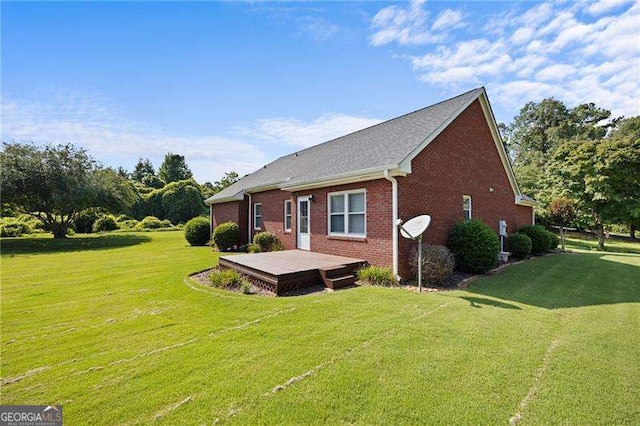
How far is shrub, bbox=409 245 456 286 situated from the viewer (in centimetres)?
768

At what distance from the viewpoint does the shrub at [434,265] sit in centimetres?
768

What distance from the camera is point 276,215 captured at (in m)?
13.9

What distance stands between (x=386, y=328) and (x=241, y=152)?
22.1 metres

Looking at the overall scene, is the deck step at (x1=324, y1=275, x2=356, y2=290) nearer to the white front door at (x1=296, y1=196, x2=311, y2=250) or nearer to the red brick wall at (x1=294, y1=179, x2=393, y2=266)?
the red brick wall at (x1=294, y1=179, x2=393, y2=266)

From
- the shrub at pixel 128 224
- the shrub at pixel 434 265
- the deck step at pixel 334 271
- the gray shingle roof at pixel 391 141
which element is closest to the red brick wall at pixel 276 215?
the gray shingle roof at pixel 391 141

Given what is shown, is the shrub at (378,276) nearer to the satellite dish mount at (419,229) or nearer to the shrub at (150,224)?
the satellite dish mount at (419,229)

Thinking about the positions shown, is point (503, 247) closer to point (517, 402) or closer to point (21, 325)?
point (517, 402)

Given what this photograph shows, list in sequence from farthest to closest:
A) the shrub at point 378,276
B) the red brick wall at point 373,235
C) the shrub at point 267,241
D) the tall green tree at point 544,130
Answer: the tall green tree at point 544,130 → the shrub at point 267,241 → the red brick wall at point 373,235 → the shrub at point 378,276

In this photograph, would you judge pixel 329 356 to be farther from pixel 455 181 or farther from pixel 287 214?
pixel 287 214

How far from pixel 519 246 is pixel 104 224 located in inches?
1615

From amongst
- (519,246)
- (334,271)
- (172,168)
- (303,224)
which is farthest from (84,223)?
(519,246)

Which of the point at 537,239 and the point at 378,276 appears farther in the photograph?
the point at 537,239

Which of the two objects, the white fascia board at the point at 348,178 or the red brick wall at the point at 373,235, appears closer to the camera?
the white fascia board at the point at 348,178

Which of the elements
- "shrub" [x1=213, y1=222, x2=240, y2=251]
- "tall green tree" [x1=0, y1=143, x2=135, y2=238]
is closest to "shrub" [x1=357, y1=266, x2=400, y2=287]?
"shrub" [x1=213, y1=222, x2=240, y2=251]
